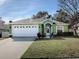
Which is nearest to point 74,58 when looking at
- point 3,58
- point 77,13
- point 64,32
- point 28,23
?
point 3,58

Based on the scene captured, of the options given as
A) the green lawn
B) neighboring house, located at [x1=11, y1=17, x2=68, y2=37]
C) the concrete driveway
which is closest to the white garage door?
neighboring house, located at [x1=11, y1=17, x2=68, y2=37]

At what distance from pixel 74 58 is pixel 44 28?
99.5 feet

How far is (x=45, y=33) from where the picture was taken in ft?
138

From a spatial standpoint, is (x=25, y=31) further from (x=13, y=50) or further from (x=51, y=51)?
(x=51, y=51)

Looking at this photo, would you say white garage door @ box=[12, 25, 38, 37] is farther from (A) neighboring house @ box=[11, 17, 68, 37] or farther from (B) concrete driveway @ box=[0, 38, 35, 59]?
(B) concrete driveway @ box=[0, 38, 35, 59]

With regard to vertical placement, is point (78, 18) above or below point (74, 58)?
above

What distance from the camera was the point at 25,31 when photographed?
137 ft

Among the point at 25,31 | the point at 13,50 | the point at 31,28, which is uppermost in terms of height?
the point at 31,28

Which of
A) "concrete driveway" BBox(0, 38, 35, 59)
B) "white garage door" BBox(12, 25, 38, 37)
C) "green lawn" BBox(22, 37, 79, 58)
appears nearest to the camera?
"green lawn" BBox(22, 37, 79, 58)

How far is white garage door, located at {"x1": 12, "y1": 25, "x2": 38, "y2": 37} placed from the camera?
136ft

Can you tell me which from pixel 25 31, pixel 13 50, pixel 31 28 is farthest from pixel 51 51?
pixel 25 31

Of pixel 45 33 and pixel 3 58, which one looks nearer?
pixel 3 58

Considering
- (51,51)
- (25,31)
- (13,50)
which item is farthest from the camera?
(25,31)

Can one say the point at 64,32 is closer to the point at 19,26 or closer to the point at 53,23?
the point at 53,23
